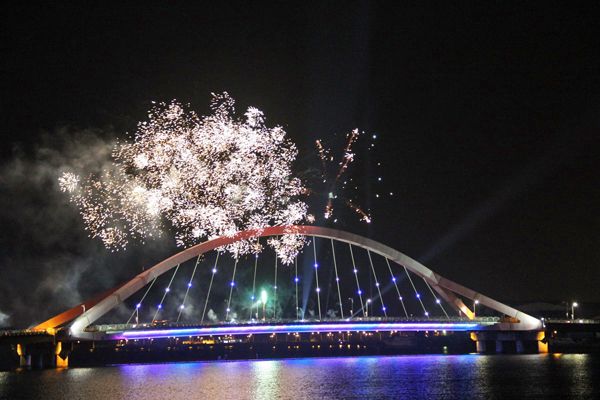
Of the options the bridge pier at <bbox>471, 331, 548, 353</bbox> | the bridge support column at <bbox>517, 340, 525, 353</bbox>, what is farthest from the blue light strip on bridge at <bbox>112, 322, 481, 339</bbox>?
the bridge support column at <bbox>517, 340, 525, 353</bbox>

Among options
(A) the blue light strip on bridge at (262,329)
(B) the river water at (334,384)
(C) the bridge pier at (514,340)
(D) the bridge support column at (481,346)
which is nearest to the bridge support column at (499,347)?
(C) the bridge pier at (514,340)

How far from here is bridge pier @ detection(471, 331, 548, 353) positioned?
2399 inches

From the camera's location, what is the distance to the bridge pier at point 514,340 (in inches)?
2399

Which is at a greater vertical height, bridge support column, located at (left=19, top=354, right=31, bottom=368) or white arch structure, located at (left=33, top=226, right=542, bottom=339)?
white arch structure, located at (left=33, top=226, right=542, bottom=339)

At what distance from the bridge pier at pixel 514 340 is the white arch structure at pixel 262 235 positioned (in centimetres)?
222

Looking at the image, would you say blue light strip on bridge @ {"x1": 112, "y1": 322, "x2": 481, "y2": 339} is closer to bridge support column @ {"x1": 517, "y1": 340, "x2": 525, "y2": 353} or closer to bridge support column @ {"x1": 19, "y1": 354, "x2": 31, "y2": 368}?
bridge support column @ {"x1": 19, "y1": 354, "x2": 31, "y2": 368}

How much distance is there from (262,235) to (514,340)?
29.5m

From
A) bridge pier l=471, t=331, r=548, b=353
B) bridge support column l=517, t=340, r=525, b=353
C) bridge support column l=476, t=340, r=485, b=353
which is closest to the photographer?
bridge pier l=471, t=331, r=548, b=353

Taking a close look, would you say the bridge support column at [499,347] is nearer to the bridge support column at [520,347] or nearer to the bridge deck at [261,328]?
the bridge support column at [520,347]

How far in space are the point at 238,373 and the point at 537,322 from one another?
1337 inches

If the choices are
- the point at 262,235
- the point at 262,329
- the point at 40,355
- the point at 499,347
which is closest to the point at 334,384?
the point at 262,329

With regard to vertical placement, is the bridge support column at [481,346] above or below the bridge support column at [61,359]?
below

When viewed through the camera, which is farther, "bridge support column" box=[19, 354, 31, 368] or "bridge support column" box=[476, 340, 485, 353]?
"bridge support column" box=[476, 340, 485, 353]

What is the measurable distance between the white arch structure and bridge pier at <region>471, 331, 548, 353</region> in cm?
222
